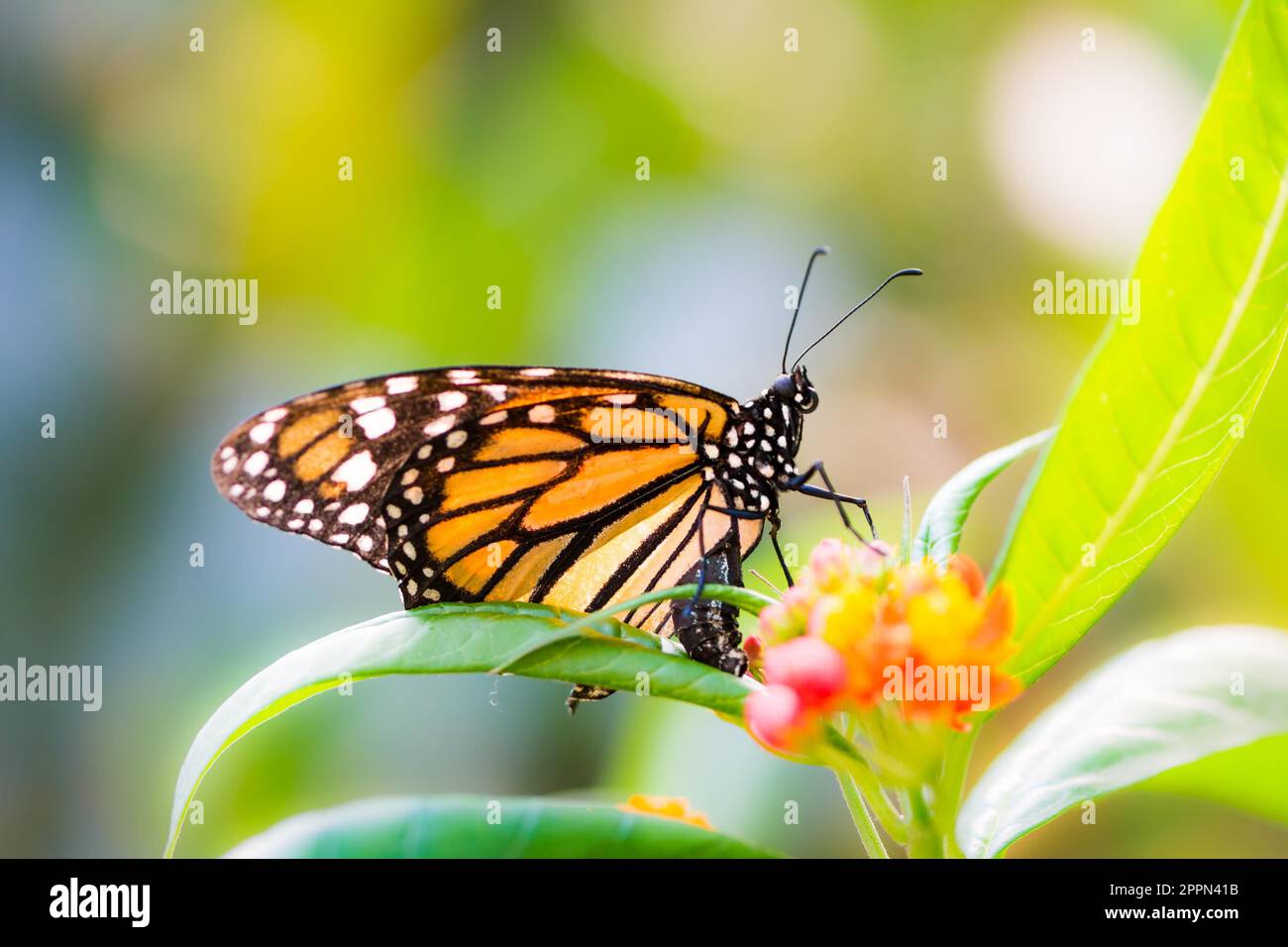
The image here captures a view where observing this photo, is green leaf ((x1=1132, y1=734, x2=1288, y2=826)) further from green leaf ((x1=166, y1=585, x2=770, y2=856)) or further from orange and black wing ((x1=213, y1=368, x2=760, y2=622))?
orange and black wing ((x1=213, y1=368, x2=760, y2=622))

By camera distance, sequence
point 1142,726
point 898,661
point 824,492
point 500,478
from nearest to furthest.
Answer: point 898,661 → point 1142,726 → point 824,492 → point 500,478

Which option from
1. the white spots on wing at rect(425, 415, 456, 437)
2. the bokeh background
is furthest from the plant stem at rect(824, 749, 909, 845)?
the bokeh background

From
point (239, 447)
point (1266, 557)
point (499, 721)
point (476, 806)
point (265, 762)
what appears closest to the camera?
point (476, 806)

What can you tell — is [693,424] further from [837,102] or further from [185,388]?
[185,388]

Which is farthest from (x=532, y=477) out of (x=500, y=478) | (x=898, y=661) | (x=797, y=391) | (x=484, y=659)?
(x=898, y=661)

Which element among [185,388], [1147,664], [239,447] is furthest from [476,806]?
[185,388]

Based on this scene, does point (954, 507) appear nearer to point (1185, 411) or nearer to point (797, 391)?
point (1185, 411)

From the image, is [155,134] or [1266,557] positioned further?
[155,134]
